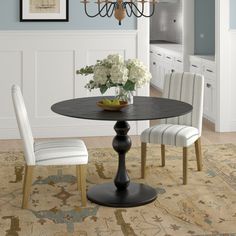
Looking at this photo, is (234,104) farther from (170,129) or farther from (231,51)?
(170,129)

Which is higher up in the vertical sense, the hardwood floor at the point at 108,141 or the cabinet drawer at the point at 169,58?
the cabinet drawer at the point at 169,58

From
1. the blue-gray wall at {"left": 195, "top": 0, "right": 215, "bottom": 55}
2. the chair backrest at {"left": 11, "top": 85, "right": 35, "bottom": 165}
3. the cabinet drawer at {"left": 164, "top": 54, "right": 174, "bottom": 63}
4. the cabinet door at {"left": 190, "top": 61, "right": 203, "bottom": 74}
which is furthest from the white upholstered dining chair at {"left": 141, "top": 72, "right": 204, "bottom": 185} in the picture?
the cabinet drawer at {"left": 164, "top": 54, "right": 174, "bottom": 63}

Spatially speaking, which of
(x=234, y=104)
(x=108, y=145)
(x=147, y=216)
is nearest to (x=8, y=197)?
(x=147, y=216)

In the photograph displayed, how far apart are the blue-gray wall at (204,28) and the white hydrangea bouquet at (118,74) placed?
4276mm

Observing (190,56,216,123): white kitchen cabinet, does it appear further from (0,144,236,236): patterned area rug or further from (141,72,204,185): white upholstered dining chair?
(141,72,204,185): white upholstered dining chair

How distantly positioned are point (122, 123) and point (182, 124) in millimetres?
885

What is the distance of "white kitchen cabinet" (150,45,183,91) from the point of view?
8.91m

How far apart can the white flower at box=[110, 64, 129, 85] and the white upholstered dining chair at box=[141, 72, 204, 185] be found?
0.79 m

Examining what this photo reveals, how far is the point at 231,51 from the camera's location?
6.69m

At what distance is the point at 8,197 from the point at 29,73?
95.5 inches

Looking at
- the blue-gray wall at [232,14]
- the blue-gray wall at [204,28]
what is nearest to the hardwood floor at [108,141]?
the blue-gray wall at [232,14]

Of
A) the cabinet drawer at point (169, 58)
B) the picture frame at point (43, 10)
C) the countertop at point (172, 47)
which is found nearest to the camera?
the picture frame at point (43, 10)

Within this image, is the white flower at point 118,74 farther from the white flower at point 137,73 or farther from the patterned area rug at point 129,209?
the patterned area rug at point 129,209

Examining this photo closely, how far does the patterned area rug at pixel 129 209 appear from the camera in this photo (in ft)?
11.7
